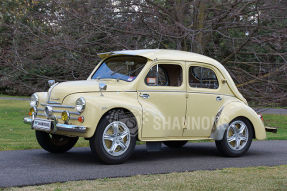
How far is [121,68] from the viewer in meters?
9.20

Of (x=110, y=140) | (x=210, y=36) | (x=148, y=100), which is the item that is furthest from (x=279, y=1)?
(x=110, y=140)

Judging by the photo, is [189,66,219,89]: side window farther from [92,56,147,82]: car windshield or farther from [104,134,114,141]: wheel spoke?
[104,134,114,141]: wheel spoke

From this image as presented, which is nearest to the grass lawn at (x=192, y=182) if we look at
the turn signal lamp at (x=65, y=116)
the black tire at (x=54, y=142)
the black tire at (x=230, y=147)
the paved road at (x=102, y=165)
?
the paved road at (x=102, y=165)

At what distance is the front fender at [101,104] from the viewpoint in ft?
25.3

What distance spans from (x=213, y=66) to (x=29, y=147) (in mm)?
3977

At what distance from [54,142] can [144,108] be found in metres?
1.98

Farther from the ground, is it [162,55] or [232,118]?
[162,55]

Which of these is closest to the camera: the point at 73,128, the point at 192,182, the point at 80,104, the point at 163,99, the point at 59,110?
the point at 192,182

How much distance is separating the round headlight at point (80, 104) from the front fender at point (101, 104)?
0.05m

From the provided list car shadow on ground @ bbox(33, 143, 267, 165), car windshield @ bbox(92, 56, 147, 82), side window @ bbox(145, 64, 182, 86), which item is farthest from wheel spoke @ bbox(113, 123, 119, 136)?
side window @ bbox(145, 64, 182, 86)

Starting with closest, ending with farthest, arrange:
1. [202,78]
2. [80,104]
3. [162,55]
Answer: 1. [80,104]
2. [162,55]
3. [202,78]

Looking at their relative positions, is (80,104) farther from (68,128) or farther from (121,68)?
(121,68)

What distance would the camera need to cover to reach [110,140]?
7.95 m

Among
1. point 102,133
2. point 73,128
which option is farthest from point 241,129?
point 73,128
